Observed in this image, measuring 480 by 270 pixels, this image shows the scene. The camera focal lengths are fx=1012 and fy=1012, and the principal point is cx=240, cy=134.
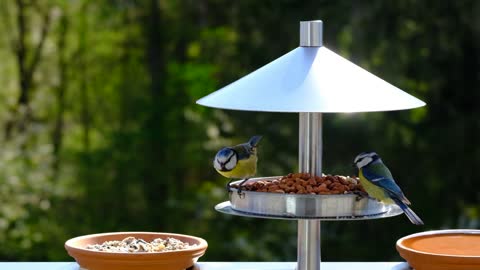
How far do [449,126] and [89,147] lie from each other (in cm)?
301

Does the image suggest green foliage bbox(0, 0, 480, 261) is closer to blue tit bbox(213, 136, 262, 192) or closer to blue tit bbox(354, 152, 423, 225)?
blue tit bbox(213, 136, 262, 192)

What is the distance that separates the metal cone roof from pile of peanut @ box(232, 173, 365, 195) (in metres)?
0.22

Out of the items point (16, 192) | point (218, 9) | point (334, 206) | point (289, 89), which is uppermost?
point (218, 9)

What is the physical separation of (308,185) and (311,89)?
9.0 inches

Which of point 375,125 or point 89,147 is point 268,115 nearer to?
point 375,125

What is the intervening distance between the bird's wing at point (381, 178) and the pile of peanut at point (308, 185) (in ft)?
0.12

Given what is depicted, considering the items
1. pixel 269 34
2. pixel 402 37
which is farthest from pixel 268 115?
pixel 402 37

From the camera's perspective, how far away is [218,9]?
788 cm

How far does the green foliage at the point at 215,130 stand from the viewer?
22.6 ft

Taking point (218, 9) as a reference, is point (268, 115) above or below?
below

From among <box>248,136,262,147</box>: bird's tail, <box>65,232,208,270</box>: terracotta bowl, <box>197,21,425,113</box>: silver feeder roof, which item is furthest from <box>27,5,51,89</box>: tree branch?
<box>197,21,425,113</box>: silver feeder roof

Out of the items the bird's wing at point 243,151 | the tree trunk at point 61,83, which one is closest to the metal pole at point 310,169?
the bird's wing at point 243,151

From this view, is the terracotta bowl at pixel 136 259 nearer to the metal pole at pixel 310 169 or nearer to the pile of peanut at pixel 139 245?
the pile of peanut at pixel 139 245

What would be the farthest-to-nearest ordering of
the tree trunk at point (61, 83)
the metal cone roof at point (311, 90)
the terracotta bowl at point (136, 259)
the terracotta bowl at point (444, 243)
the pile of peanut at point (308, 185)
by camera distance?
1. the tree trunk at point (61, 83)
2. the terracotta bowl at point (444, 243)
3. the terracotta bowl at point (136, 259)
4. the pile of peanut at point (308, 185)
5. the metal cone roof at point (311, 90)
